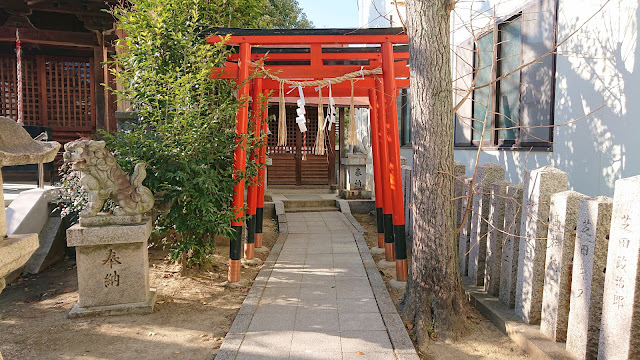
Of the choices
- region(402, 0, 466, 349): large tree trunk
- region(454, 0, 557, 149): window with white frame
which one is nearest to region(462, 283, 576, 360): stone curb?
region(402, 0, 466, 349): large tree trunk

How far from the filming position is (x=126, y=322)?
479cm

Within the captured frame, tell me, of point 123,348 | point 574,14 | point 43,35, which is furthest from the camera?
point 43,35

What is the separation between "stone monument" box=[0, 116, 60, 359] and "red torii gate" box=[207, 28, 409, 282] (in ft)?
10.7

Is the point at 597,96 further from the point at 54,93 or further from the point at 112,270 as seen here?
the point at 54,93

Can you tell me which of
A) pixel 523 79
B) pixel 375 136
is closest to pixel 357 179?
pixel 375 136

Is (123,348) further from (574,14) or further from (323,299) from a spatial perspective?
(574,14)

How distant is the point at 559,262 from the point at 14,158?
13.4ft

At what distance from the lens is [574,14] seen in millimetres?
5113

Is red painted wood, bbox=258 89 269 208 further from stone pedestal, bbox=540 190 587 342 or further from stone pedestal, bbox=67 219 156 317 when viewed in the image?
stone pedestal, bbox=540 190 587 342

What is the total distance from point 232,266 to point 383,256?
9.34ft

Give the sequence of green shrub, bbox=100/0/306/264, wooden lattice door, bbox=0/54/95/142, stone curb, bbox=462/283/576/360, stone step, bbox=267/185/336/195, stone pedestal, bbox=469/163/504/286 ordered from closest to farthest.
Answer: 1. stone curb, bbox=462/283/576/360
2. stone pedestal, bbox=469/163/504/286
3. green shrub, bbox=100/0/306/264
4. wooden lattice door, bbox=0/54/95/142
5. stone step, bbox=267/185/336/195

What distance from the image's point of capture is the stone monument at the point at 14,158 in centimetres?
237

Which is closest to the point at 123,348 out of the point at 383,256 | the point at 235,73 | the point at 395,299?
the point at 395,299

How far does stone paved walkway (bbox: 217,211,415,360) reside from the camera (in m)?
3.97
